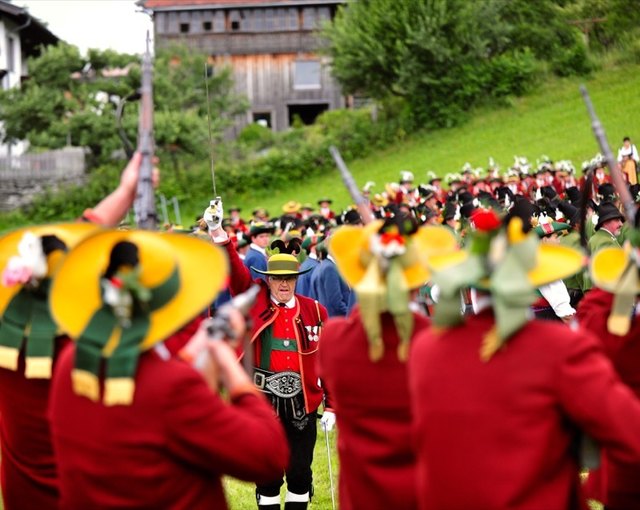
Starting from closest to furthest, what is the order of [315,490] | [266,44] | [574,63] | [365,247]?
[365,247] < [315,490] < [574,63] < [266,44]

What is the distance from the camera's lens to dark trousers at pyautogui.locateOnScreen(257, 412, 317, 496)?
872 cm

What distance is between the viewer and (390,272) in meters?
4.90

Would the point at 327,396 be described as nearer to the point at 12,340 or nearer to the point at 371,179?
the point at 12,340

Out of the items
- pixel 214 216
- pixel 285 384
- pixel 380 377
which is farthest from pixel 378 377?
pixel 285 384

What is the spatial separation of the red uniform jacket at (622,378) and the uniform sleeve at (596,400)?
1000 millimetres

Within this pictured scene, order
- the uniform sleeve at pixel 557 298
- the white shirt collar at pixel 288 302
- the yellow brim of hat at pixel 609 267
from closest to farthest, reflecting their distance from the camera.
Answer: the yellow brim of hat at pixel 609 267 < the white shirt collar at pixel 288 302 < the uniform sleeve at pixel 557 298

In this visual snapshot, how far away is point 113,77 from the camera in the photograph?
41.5 meters

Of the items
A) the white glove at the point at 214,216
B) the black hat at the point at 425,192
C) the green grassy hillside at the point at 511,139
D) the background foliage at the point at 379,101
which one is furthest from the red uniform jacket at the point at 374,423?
the background foliage at the point at 379,101

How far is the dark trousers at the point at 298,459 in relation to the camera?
8719 millimetres

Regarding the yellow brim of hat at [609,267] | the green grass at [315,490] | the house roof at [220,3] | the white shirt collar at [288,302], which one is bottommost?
the green grass at [315,490]

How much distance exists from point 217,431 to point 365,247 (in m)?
1.23

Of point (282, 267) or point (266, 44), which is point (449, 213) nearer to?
point (282, 267)

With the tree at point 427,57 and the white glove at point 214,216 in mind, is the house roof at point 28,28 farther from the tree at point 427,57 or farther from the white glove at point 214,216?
the white glove at point 214,216

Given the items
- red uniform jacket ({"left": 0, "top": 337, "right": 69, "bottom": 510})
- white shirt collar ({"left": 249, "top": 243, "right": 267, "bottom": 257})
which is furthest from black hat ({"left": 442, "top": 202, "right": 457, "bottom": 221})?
red uniform jacket ({"left": 0, "top": 337, "right": 69, "bottom": 510})
